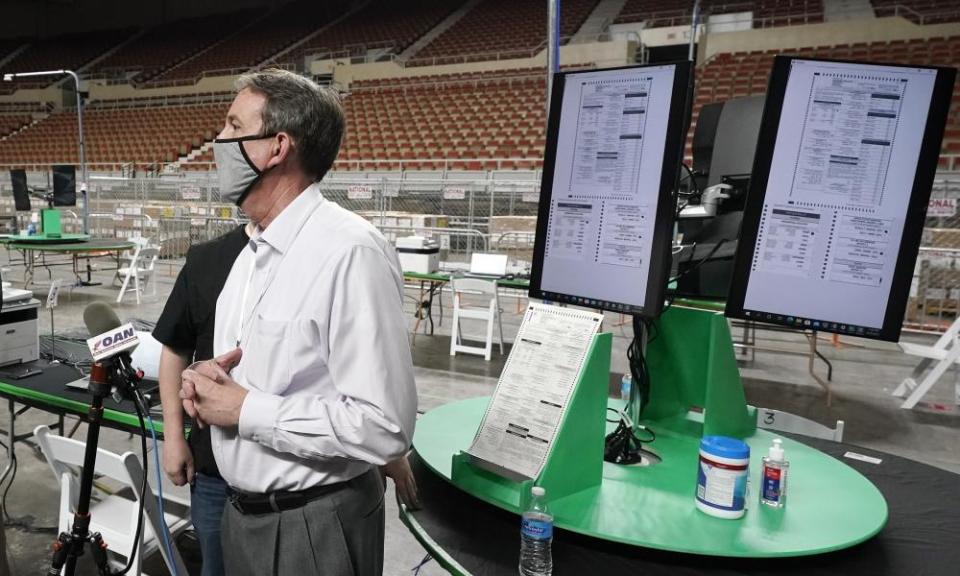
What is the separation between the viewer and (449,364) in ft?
18.5

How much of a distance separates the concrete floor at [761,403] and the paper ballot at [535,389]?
145 centimetres

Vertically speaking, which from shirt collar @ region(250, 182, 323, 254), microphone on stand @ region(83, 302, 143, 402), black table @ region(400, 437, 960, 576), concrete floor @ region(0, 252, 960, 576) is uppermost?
shirt collar @ region(250, 182, 323, 254)

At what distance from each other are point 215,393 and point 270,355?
0.38 feet

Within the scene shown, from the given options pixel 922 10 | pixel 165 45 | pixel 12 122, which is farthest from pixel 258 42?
pixel 922 10

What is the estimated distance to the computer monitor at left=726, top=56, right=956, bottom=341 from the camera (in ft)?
4.06

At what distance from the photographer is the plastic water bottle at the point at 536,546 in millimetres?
1061

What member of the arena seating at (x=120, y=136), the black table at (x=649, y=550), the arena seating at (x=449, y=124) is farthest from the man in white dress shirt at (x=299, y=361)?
the arena seating at (x=120, y=136)

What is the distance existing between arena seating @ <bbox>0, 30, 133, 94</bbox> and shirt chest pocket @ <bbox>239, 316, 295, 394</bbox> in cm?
2770

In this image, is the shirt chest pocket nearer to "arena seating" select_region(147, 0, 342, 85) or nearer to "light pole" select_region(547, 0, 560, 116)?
"light pole" select_region(547, 0, 560, 116)

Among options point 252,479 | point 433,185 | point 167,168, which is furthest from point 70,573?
point 167,168

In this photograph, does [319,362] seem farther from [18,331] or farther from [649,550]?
[18,331]

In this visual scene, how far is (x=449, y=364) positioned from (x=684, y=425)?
406 centimetres

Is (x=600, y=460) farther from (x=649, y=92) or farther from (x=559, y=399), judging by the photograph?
(x=649, y=92)

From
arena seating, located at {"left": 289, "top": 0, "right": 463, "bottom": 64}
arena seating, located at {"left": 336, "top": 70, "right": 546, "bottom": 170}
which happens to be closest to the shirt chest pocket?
arena seating, located at {"left": 336, "top": 70, "right": 546, "bottom": 170}
